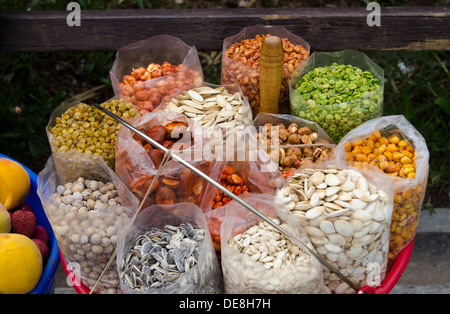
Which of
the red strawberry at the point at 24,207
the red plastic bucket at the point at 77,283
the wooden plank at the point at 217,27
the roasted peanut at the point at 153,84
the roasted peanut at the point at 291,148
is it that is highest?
the wooden plank at the point at 217,27

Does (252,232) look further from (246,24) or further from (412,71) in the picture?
(412,71)

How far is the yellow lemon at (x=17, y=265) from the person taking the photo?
1.30m

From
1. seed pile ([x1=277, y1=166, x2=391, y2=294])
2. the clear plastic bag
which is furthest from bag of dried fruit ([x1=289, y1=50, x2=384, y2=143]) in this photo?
seed pile ([x1=277, y1=166, x2=391, y2=294])

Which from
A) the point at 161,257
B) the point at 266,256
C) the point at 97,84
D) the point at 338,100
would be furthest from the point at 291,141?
the point at 97,84

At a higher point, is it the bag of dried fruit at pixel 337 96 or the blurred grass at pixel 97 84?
the bag of dried fruit at pixel 337 96

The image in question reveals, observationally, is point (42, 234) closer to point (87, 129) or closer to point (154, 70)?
point (87, 129)

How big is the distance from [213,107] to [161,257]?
22.4 inches

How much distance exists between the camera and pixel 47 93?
2.66m

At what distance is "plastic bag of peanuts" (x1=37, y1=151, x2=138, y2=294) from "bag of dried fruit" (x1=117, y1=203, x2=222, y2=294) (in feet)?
0.18

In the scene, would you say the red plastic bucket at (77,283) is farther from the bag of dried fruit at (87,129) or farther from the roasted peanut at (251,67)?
the roasted peanut at (251,67)

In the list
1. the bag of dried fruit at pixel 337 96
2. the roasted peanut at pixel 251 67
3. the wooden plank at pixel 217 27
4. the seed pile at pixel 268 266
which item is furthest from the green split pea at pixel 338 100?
the seed pile at pixel 268 266

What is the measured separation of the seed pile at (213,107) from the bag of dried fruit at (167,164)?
0.10 m

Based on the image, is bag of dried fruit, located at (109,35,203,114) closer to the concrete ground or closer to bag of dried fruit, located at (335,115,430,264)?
bag of dried fruit, located at (335,115,430,264)

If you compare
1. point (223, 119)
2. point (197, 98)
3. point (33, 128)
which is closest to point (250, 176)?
point (223, 119)
